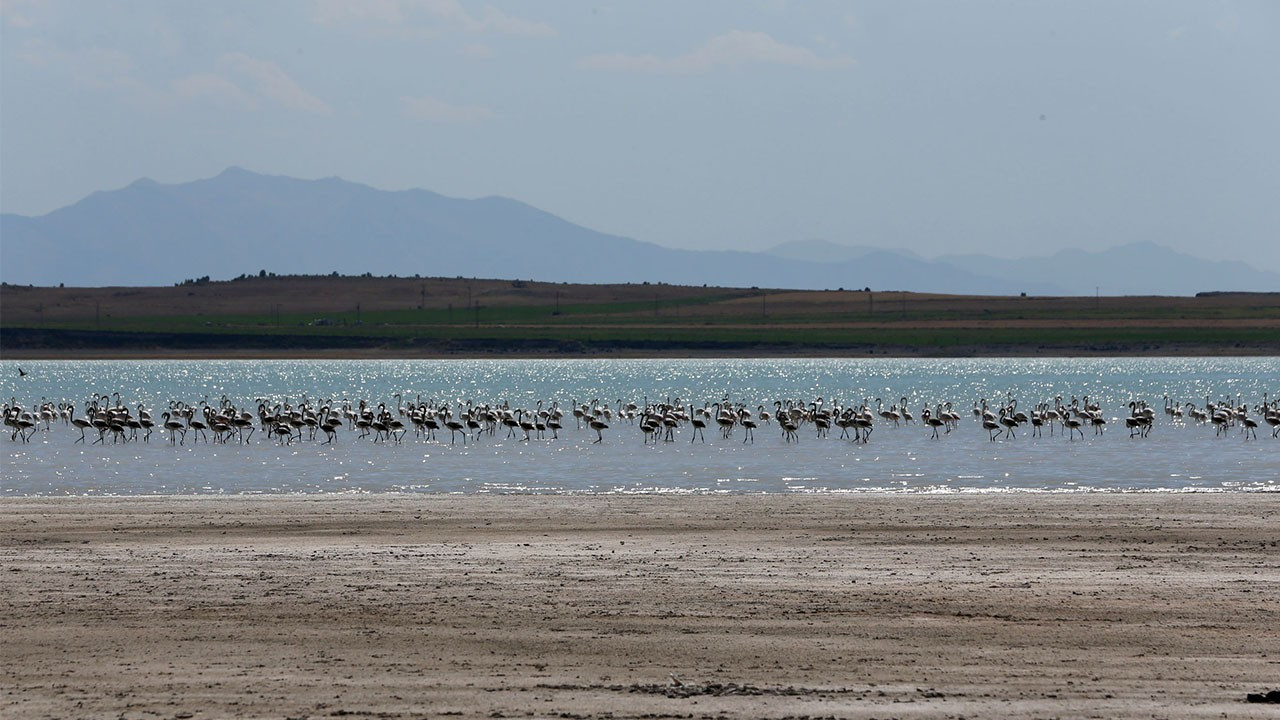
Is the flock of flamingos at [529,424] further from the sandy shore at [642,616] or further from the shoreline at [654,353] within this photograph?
the shoreline at [654,353]

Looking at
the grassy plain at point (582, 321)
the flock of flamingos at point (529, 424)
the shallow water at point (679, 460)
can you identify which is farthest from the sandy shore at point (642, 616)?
the grassy plain at point (582, 321)

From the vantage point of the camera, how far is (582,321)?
145m

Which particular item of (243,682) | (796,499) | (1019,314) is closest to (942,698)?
(243,682)

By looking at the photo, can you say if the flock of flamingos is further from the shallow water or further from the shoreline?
the shoreline

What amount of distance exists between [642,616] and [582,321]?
133 metres

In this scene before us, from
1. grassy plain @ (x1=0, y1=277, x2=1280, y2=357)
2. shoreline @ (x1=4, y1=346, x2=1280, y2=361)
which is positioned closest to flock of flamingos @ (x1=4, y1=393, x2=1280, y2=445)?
shoreline @ (x1=4, y1=346, x2=1280, y2=361)

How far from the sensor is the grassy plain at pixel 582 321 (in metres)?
123

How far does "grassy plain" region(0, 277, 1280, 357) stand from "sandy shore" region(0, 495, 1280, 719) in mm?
101140

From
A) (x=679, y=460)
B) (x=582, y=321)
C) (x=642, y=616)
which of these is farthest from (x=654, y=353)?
(x=642, y=616)

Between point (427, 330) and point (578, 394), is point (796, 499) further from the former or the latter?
point (427, 330)

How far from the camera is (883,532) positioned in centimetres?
1764

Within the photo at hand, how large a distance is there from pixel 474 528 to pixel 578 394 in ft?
168

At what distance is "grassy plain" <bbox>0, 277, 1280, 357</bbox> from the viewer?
404 ft

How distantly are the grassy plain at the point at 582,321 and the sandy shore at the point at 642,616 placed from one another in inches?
3982
